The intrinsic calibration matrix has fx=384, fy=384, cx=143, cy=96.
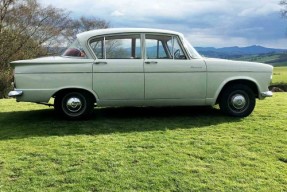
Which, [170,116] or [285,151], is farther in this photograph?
[170,116]

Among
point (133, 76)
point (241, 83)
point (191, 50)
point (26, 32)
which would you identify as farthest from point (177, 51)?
point (26, 32)

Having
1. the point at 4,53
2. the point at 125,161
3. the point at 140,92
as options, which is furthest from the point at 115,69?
the point at 4,53

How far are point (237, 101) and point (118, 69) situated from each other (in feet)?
8.10

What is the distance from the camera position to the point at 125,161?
5.34 metres

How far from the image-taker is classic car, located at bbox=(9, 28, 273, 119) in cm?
713

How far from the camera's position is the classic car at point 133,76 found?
23.4 feet

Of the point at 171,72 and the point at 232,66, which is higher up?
the point at 232,66

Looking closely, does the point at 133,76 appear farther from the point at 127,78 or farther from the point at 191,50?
the point at 191,50

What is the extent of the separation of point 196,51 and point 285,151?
9.23 feet

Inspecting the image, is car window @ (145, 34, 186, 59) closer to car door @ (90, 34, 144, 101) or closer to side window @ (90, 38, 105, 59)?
car door @ (90, 34, 144, 101)

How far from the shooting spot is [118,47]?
7.42 metres

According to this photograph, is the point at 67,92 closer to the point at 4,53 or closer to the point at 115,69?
the point at 115,69

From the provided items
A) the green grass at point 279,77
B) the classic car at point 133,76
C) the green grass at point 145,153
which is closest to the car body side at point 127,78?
the classic car at point 133,76

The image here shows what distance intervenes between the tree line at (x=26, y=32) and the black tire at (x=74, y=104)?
1704 cm
